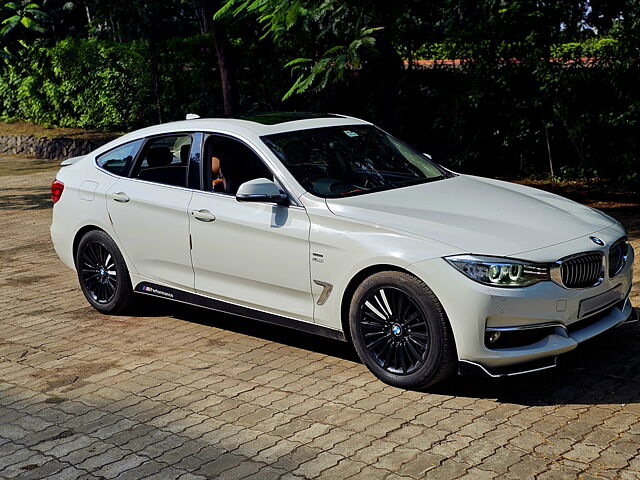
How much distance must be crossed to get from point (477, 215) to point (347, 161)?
1.25 m

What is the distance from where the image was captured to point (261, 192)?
663cm

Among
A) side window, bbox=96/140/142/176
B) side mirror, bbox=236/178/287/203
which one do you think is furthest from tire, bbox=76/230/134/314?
side mirror, bbox=236/178/287/203

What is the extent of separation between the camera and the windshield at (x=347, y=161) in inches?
269

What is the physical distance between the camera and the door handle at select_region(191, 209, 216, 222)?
7105mm

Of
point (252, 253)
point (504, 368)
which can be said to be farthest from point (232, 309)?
point (504, 368)

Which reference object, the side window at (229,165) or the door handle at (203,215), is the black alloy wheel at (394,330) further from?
the door handle at (203,215)

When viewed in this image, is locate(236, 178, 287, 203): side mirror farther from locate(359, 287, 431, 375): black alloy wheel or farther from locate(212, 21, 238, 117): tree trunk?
locate(212, 21, 238, 117): tree trunk

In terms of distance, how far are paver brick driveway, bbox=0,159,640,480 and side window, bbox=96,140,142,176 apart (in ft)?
4.25

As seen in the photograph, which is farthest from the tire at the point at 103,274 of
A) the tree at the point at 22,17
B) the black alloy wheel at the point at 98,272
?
the tree at the point at 22,17

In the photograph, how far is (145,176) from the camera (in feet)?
25.9

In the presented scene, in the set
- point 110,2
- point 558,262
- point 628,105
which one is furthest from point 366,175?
point 110,2

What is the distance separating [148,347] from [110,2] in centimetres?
1605

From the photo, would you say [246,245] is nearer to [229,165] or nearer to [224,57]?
[229,165]

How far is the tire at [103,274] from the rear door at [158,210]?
0.21m
